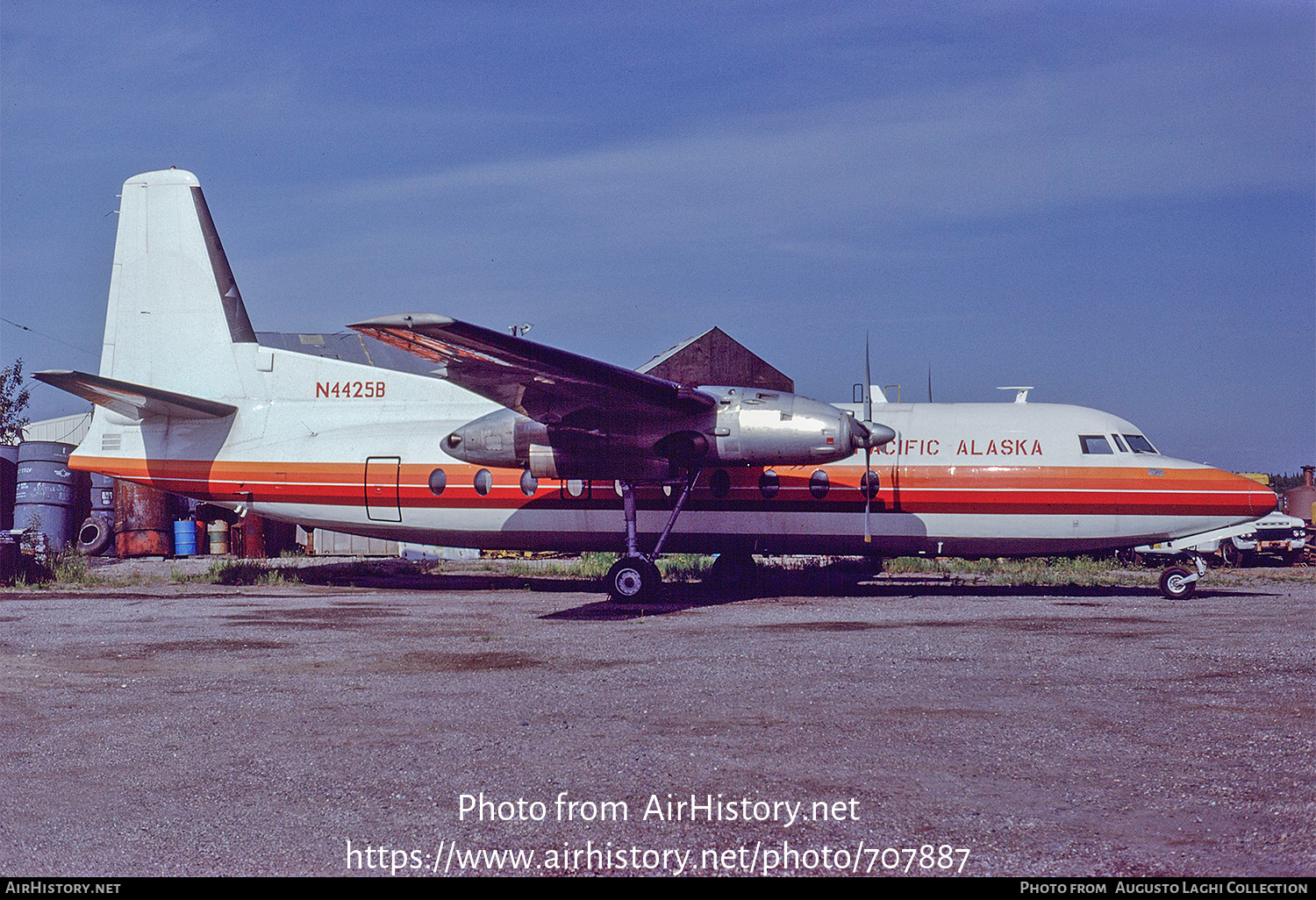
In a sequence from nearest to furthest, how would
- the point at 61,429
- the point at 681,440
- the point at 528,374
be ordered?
the point at 528,374 < the point at 681,440 < the point at 61,429

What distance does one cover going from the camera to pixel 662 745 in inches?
281

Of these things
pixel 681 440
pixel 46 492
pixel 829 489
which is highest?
pixel 681 440

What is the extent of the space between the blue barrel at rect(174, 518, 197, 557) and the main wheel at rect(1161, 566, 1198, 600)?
984 inches

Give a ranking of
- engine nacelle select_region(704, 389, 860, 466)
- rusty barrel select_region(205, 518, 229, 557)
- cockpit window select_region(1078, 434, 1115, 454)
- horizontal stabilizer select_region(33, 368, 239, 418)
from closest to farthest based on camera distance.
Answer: engine nacelle select_region(704, 389, 860, 466) < horizontal stabilizer select_region(33, 368, 239, 418) < cockpit window select_region(1078, 434, 1115, 454) < rusty barrel select_region(205, 518, 229, 557)

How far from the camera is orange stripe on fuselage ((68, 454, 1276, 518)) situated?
17.4m

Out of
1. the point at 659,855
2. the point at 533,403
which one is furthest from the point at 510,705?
the point at 533,403

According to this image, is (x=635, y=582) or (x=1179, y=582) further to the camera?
(x=1179, y=582)

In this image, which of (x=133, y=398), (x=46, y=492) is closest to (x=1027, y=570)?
(x=133, y=398)

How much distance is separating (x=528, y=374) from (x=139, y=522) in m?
18.4

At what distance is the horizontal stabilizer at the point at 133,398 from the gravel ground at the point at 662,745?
5.19 metres

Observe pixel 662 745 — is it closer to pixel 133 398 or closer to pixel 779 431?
pixel 779 431

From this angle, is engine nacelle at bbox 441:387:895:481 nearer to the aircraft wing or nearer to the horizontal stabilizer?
the aircraft wing

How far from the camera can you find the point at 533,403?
54.2 ft

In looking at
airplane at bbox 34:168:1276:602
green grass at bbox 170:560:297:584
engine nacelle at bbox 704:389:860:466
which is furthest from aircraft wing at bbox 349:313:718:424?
green grass at bbox 170:560:297:584
